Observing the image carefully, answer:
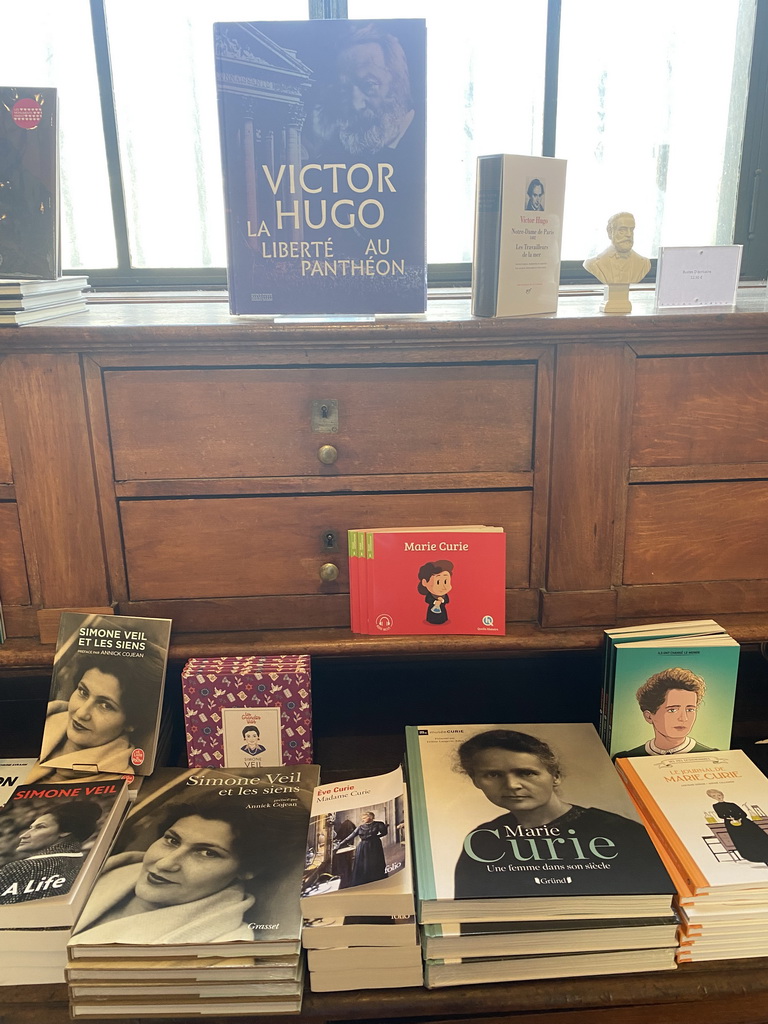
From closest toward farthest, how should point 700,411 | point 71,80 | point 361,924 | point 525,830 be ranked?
point 361,924, point 525,830, point 700,411, point 71,80

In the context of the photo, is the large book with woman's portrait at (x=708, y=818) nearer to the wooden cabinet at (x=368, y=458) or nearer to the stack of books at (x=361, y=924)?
the wooden cabinet at (x=368, y=458)

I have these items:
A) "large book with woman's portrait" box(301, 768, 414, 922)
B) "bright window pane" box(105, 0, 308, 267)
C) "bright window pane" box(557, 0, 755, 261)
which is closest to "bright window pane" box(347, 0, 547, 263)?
"bright window pane" box(557, 0, 755, 261)

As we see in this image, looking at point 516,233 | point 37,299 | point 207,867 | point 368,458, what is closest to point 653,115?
point 516,233

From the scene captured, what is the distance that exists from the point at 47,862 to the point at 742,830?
0.88m

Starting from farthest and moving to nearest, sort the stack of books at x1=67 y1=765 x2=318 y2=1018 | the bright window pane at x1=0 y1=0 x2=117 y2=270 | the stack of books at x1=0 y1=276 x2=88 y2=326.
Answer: the bright window pane at x1=0 y1=0 x2=117 y2=270, the stack of books at x1=0 y1=276 x2=88 y2=326, the stack of books at x1=67 y1=765 x2=318 y2=1018

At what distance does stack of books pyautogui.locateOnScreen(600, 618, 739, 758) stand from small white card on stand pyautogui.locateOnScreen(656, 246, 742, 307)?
481mm

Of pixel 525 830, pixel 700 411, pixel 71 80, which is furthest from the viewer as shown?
pixel 71 80

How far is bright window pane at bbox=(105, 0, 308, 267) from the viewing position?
1423 millimetres

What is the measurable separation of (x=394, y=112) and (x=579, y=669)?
1.02 m

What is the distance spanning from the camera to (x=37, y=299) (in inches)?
40.2

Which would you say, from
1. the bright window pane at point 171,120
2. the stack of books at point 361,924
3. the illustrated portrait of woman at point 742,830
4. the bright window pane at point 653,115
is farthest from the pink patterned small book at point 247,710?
the bright window pane at point 653,115

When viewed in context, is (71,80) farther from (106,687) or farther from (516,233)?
(106,687)

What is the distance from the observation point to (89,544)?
3.46 feet

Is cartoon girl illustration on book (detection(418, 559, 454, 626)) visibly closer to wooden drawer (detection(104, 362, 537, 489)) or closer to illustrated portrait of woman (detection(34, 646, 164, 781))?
wooden drawer (detection(104, 362, 537, 489))
